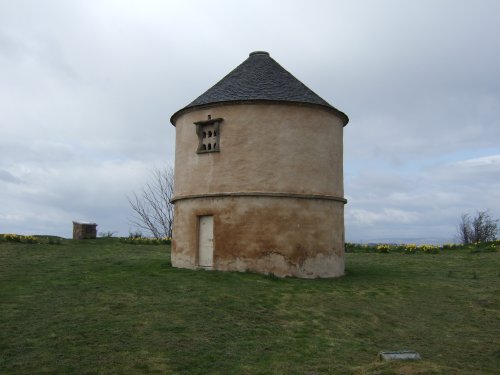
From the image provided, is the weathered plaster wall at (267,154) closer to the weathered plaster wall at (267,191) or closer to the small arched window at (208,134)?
the weathered plaster wall at (267,191)

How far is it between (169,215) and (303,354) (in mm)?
32740

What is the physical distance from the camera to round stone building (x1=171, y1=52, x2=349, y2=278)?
15109 millimetres

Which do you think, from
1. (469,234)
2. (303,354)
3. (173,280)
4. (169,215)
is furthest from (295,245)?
(469,234)

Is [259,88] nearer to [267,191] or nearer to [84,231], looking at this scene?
[267,191]

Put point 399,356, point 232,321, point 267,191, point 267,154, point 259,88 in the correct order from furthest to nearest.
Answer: point 259,88 < point 267,154 < point 267,191 < point 232,321 < point 399,356

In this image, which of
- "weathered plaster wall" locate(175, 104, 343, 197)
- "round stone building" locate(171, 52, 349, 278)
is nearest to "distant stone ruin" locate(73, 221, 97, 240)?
"round stone building" locate(171, 52, 349, 278)

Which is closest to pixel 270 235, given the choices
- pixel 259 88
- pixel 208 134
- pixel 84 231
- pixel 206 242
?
pixel 206 242

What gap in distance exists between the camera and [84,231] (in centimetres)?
2667

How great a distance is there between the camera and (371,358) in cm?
862

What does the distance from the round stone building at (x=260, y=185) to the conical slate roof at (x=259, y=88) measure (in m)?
0.05

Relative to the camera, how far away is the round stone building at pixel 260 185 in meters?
15.1

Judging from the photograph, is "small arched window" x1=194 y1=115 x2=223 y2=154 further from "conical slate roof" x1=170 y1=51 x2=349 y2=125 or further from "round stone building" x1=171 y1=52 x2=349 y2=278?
"conical slate roof" x1=170 y1=51 x2=349 y2=125

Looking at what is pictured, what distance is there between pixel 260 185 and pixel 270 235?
156 centimetres

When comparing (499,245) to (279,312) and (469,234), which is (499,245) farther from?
(469,234)
